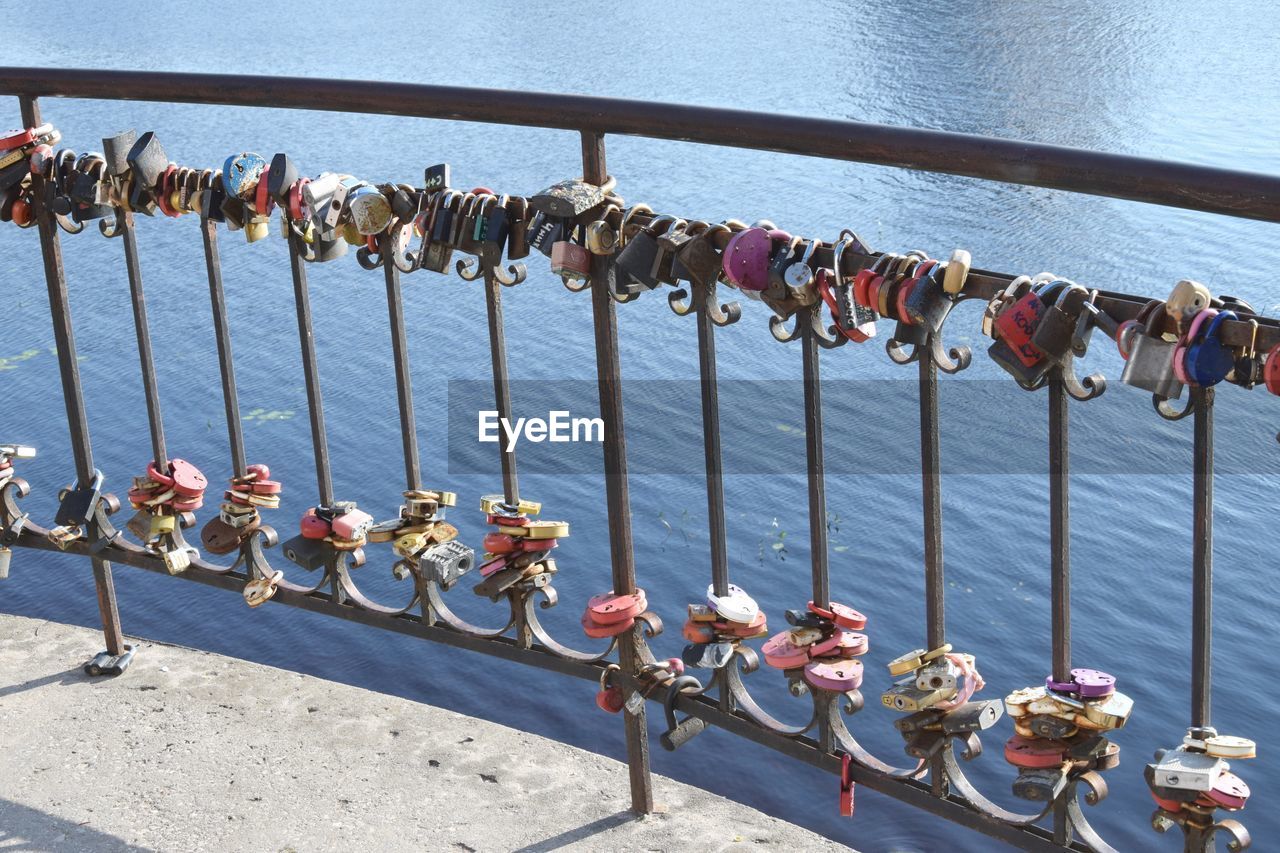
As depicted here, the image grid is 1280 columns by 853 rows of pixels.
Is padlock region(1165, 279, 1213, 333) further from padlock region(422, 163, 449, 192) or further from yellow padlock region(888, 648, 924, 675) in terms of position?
padlock region(422, 163, 449, 192)

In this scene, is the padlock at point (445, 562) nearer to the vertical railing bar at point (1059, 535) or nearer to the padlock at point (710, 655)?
the padlock at point (710, 655)

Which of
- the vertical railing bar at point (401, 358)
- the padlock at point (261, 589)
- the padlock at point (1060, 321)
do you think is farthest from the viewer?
the padlock at point (261, 589)

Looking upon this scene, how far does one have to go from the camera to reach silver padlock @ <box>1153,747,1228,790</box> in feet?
5.09

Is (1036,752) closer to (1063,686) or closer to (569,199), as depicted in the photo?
(1063,686)

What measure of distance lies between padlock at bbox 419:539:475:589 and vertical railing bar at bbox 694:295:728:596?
0.38 meters

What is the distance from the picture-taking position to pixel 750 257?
1722mm

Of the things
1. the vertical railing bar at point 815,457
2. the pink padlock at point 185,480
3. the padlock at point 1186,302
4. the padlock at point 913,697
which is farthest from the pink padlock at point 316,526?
the padlock at point 1186,302

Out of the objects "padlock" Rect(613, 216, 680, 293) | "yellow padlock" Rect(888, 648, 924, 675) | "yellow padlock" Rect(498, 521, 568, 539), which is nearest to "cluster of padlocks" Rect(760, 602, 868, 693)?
"yellow padlock" Rect(888, 648, 924, 675)

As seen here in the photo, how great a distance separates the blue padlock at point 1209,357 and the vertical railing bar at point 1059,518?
16cm

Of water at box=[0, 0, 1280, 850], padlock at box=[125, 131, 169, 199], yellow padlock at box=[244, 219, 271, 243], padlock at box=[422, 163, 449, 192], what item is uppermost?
padlock at box=[125, 131, 169, 199]

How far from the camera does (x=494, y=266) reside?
6.52 ft

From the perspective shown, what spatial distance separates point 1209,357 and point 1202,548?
232 millimetres

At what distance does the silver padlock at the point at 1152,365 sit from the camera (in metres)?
1.43

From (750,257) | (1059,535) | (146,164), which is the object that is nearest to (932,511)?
(1059,535)
